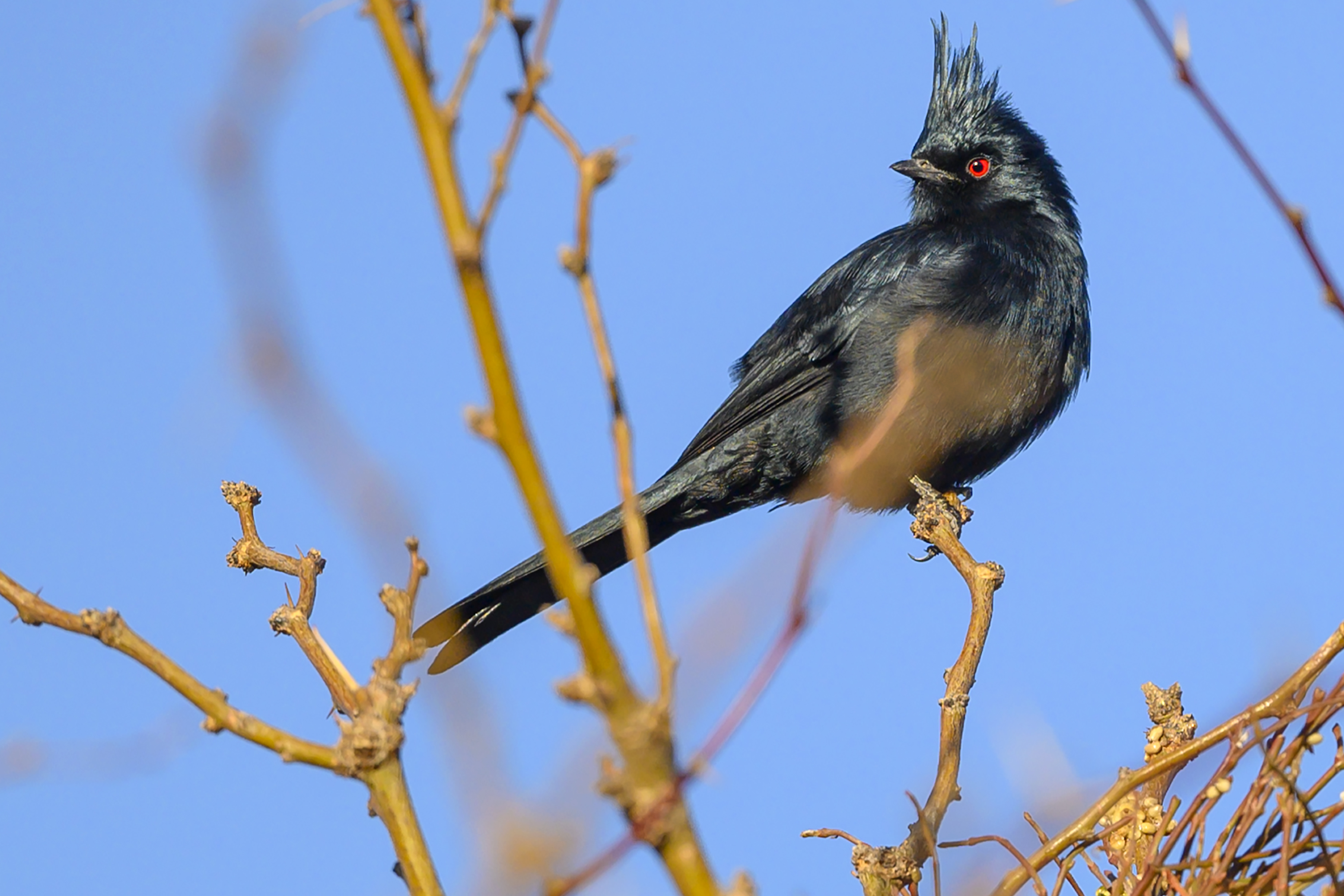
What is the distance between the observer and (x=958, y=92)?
7809 millimetres

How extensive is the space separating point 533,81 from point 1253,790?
6.13 ft

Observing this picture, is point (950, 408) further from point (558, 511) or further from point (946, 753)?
point (558, 511)

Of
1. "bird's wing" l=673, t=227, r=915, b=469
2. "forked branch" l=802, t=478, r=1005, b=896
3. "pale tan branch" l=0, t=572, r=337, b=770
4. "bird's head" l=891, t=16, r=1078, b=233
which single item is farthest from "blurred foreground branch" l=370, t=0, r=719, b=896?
"bird's head" l=891, t=16, r=1078, b=233

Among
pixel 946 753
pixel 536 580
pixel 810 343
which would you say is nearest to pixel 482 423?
pixel 946 753

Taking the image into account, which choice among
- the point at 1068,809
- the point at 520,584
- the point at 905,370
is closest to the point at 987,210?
the point at 520,584

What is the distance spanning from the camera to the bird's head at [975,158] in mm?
7559

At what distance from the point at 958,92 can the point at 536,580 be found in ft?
12.9

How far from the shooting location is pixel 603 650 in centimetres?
120

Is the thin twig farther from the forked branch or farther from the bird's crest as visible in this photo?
the bird's crest

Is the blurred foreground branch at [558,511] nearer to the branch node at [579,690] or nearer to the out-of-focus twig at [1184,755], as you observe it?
the branch node at [579,690]

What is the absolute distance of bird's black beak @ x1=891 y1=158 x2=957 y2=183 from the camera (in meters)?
7.64

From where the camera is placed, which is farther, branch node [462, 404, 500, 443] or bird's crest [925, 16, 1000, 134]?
bird's crest [925, 16, 1000, 134]

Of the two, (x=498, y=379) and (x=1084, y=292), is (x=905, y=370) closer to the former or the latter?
(x=498, y=379)

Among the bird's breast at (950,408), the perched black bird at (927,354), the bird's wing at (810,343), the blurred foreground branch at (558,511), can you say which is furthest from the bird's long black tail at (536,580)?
the blurred foreground branch at (558,511)
